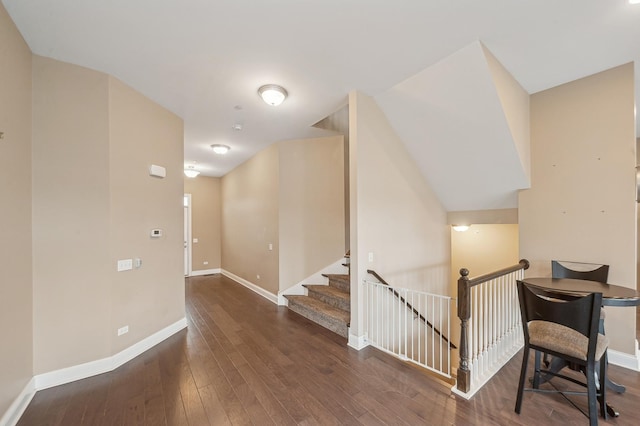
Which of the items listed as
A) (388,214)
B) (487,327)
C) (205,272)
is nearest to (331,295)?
(388,214)

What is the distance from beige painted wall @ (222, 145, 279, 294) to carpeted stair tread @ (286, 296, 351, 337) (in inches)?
27.2

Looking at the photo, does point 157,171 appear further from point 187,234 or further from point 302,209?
point 187,234

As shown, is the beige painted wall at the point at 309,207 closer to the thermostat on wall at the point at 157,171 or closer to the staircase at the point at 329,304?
the staircase at the point at 329,304

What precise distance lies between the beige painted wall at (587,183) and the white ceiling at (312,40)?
0.29 metres

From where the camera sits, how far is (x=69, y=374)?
251 centimetres

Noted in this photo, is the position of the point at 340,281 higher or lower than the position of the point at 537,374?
higher

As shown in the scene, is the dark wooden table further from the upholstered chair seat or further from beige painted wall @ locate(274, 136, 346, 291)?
beige painted wall @ locate(274, 136, 346, 291)

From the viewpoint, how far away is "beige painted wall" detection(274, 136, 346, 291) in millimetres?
4883

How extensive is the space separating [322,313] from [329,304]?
0.41m

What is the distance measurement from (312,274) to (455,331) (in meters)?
3.22

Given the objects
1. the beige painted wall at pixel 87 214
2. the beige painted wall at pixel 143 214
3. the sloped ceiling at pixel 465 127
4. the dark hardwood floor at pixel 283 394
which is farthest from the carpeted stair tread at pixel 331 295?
the beige painted wall at pixel 87 214

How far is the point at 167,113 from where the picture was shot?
3.58 m

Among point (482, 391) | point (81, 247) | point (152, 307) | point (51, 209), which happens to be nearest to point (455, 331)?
point (482, 391)

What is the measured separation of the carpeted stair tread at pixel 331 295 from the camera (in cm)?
393
